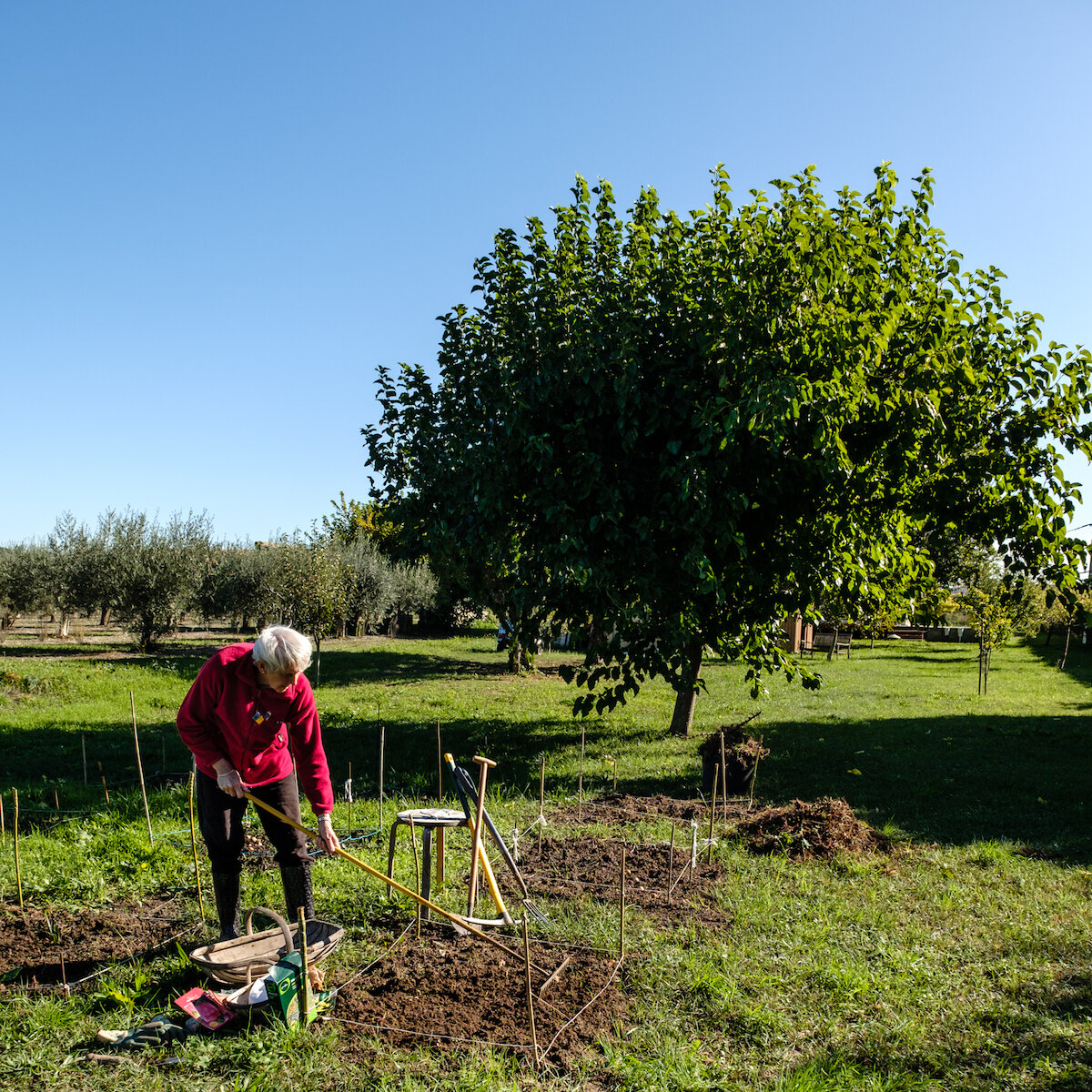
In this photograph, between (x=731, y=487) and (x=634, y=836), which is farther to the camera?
(x=731, y=487)

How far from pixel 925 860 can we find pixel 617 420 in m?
4.88

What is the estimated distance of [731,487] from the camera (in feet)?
27.2

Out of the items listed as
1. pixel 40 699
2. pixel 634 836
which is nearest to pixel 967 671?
pixel 634 836

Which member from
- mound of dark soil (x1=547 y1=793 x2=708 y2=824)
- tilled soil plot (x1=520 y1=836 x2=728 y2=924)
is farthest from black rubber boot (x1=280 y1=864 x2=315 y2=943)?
mound of dark soil (x1=547 y1=793 x2=708 y2=824)

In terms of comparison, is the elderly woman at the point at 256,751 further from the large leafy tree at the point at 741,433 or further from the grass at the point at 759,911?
the large leafy tree at the point at 741,433

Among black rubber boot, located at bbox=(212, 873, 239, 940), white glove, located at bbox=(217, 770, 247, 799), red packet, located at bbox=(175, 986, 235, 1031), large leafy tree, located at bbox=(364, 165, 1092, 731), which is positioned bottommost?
red packet, located at bbox=(175, 986, 235, 1031)

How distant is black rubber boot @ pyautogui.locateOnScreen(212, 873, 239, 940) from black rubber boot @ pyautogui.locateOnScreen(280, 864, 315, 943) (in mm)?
258

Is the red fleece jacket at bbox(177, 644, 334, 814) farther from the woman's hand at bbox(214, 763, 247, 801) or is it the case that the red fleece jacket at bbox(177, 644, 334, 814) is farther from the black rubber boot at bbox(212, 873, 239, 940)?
the black rubber boot at bbox(212, 873, 239, 940)

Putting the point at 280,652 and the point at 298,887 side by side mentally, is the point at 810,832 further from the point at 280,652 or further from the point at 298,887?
the point at 280,652

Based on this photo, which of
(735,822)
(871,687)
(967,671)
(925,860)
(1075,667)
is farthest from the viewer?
(1075,667)

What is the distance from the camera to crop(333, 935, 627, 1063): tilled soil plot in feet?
11.9

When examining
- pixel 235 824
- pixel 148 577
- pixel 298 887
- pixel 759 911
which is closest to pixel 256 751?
pixel 235 824

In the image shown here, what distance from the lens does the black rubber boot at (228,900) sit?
425cm

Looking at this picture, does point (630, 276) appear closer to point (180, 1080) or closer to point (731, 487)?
point (731, 487)
